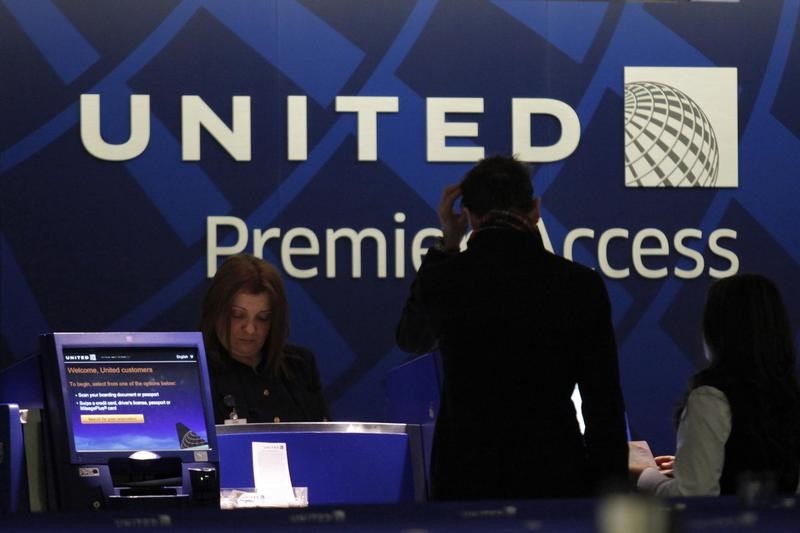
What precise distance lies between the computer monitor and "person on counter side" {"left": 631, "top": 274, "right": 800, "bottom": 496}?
106cm

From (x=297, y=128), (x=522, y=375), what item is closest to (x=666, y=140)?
(x=297, y=128)

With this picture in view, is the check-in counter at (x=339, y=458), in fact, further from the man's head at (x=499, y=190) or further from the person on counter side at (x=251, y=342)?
the man's head at (x=499, y=190)

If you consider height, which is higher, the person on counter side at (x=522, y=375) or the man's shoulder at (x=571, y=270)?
the man's shoulder at (x=571, y=270)

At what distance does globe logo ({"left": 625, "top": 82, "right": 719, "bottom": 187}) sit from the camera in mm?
6180

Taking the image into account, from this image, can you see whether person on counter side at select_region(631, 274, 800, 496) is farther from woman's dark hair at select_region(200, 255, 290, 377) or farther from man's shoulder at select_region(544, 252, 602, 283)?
woman's dark hair at select_region(200, 255, 290, 377)

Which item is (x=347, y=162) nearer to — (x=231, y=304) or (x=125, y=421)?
(x=231, y=304)

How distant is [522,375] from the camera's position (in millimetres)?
2842

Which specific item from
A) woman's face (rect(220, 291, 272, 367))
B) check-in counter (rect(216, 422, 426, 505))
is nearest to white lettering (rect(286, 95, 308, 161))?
woman's face (rect(220, 291, 272, 367))

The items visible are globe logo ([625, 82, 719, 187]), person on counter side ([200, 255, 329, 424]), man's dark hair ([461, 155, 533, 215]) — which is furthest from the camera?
globe logo ([625, 82, 719, 187])

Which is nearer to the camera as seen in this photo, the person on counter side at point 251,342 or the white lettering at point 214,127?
the person on counter side at point 251,342

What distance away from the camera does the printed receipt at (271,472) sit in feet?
10.9

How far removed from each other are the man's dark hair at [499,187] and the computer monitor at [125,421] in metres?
0.70

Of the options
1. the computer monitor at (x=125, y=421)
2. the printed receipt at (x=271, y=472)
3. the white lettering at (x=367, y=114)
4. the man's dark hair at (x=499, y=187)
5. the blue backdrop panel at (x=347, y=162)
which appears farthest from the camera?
the white lettering at (x=367, y=114)

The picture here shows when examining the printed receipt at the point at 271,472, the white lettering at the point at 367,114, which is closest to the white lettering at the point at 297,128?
the white lettering at the point at 367,114
